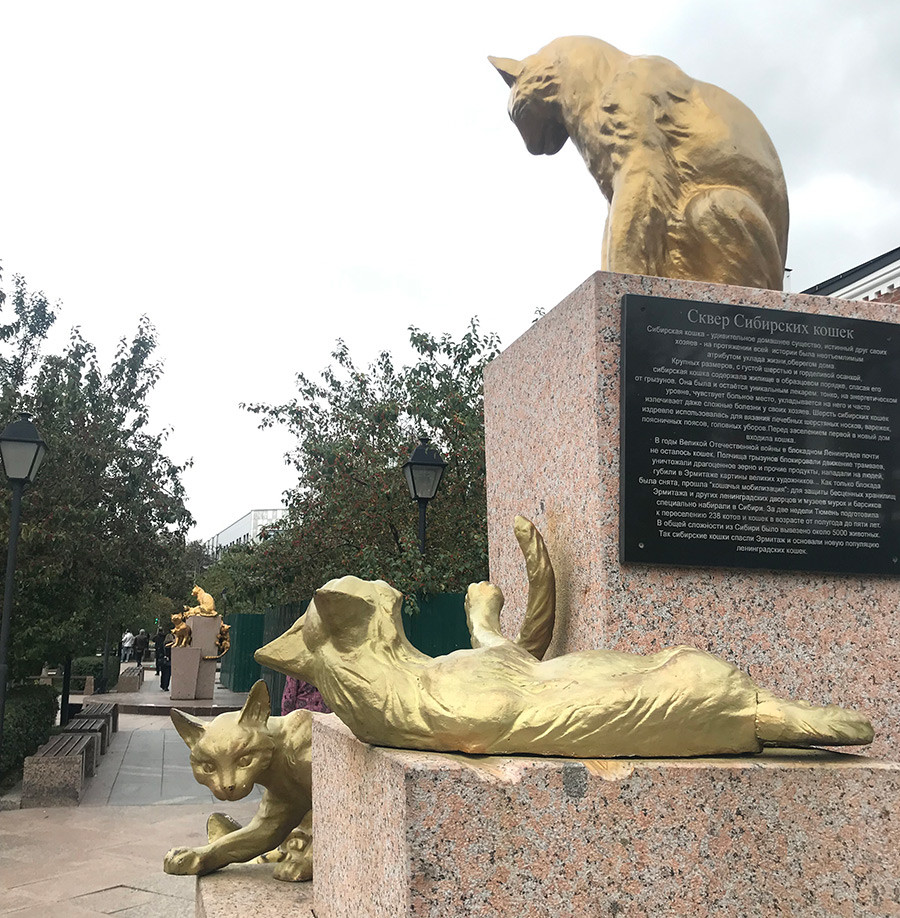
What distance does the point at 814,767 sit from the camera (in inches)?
81.1

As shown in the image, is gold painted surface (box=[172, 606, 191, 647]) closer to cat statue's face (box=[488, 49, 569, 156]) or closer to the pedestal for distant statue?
the pedestal for distant statue

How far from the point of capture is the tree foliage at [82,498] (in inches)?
488

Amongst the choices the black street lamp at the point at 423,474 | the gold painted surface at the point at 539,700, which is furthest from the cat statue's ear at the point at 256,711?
the black street lamp at the point at 423,474

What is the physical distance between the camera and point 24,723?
11.9 m

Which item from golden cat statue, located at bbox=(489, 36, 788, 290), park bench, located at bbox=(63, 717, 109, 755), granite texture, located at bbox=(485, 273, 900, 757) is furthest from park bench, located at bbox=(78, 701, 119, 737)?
golden cat statue, located at bbox=(489, 36, 788, 290)

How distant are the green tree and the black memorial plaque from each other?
908 cm

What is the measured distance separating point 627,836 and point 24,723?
11.7 metres

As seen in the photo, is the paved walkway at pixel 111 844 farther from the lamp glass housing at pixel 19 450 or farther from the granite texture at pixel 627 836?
Answer: the granite texture at pixel 627 836

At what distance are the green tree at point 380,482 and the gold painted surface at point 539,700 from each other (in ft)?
32.3

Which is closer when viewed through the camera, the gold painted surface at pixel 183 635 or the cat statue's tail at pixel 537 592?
the cat statue's tail at pixel 537 592

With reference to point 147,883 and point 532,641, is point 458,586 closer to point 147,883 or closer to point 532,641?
point 147,883

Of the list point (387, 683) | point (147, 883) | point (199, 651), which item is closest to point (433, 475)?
point (147, 883)

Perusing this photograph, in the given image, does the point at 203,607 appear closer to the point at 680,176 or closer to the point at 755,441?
the point at 680,176

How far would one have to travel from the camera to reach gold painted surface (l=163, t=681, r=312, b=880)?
331 cm
